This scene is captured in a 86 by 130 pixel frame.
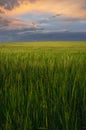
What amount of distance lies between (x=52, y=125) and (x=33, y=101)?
353 mm

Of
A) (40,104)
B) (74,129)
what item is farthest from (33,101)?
(74,129)

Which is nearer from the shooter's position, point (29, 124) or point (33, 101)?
point (29, 124)

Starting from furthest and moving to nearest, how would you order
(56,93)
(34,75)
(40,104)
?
(34,75) → (56,93) → (40,104)

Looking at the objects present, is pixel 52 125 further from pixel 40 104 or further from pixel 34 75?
pixel 34 75

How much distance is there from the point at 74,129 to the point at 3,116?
54 cm

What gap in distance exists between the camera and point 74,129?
1.88 meters

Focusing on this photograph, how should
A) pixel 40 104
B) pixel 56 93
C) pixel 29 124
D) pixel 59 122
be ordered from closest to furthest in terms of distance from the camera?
pixel 29 124 < pixel 59 122 < pixel 40 104 < pixel 56 93

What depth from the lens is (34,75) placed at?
3432 mm

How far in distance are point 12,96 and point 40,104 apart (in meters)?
0.25

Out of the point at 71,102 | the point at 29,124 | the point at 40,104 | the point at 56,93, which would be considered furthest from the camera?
the point at 56,93

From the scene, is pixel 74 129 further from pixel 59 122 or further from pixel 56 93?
pixel 56 93

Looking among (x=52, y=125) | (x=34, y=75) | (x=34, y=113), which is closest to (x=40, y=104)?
(x=34, y=113)

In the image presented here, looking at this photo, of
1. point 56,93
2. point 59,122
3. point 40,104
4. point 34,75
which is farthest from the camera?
point 34,75

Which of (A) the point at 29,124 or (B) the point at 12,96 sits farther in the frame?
(B) the point at 12,96
